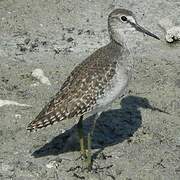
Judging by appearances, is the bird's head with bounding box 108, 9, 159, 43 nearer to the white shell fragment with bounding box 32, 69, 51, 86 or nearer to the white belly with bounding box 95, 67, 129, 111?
the white belly with bounding box 95, 67, 129, 111

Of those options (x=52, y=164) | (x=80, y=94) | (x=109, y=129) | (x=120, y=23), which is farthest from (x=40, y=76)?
(x=80, y=94)

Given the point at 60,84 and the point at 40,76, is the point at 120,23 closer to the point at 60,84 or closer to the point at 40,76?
the point at 60,84

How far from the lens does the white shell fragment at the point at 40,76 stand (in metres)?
11.0

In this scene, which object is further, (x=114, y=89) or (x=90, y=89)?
(x=114, y=89)

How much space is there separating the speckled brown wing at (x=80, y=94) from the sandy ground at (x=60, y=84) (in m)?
0.77

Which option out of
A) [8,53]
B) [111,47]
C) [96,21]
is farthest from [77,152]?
[96,21]

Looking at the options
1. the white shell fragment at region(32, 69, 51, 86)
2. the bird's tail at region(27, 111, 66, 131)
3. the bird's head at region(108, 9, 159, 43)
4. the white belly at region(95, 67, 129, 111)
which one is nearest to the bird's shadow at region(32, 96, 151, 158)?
the bird's tail at region(27, 111, 66, 131)

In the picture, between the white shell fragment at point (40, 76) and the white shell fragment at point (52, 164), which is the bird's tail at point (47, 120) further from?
the white shell fragment at point (40, 76)

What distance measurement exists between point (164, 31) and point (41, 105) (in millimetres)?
3732

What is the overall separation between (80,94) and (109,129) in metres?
1.57

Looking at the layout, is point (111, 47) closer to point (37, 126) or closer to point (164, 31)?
point (37, 126)

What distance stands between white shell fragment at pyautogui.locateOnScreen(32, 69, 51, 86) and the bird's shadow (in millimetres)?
1339

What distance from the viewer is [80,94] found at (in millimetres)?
8312

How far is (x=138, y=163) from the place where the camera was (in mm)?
8867
